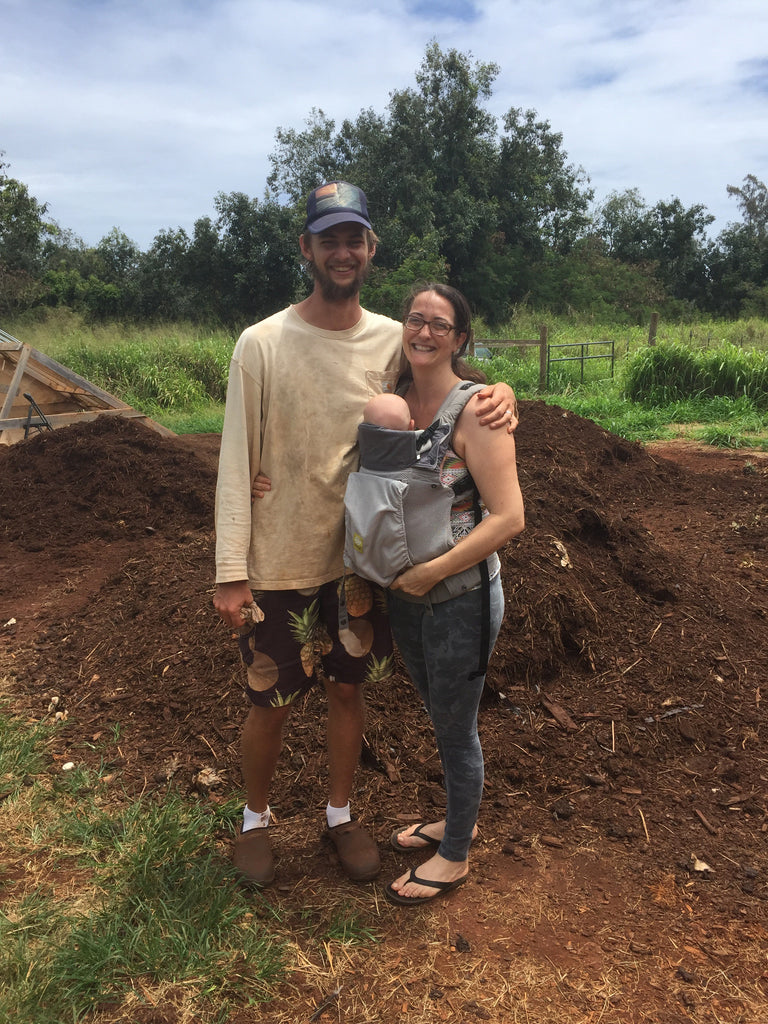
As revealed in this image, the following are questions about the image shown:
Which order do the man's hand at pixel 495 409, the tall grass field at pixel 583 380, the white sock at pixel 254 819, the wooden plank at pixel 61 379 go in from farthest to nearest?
the tall grass field at pixel 583 380, the wooden plank at pixel 61 379, the white sock at pixel 254 819, the man's hand at pixel 495 409

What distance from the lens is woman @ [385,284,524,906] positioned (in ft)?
6.03

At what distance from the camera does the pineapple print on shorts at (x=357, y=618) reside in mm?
2102

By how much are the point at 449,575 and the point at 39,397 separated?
8.76 meters

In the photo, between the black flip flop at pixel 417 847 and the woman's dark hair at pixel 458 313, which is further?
the black flip flop at pixel 417 847

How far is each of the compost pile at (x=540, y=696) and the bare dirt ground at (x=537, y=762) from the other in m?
0.01

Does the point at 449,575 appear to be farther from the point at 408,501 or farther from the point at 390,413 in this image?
the point at 390,413

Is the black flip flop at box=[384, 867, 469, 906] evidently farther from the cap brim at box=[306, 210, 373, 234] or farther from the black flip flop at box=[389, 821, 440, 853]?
the cap brim at box=[306, 210, 373, 234]

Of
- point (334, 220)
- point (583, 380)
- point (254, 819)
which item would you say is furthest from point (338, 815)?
point (583, 380)

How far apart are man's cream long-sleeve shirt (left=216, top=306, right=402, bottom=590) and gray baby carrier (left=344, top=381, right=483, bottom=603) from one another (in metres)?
0.24

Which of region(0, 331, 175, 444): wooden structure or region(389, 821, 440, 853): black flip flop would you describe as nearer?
region(389, 821, 440, 853): black flip flop

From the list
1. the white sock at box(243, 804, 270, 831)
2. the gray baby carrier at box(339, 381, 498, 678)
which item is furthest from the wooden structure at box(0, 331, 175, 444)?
the gray baby carrier at box(339, 381, 498, 678)

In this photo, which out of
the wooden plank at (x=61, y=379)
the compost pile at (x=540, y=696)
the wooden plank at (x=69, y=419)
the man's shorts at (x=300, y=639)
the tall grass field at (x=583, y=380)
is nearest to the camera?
the man's shorts at (x=300, y=639)

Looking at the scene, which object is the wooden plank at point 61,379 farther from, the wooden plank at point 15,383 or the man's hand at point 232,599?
the man's hand at point 232,599

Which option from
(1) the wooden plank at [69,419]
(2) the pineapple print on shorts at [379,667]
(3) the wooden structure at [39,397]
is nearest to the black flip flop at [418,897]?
(2) the pineapple print on shorts at [379,667]
